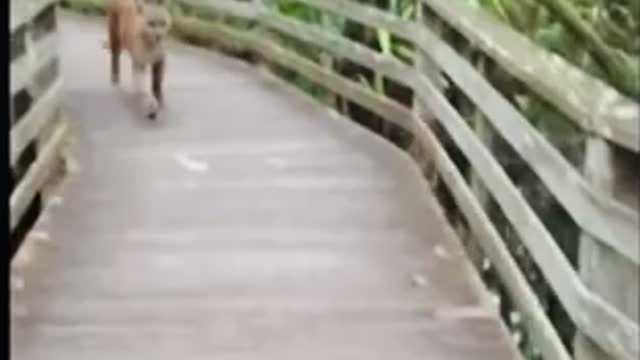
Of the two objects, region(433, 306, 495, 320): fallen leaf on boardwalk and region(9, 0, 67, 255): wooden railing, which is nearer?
region(433, 306, 495, 320): fallen leaf on boardwalk

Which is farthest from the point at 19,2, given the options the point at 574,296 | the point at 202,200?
the point at 574,296

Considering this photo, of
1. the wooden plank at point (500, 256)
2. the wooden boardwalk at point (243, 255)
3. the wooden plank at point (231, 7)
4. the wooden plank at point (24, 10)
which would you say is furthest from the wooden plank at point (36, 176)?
the wooden plank at point (231, 7)

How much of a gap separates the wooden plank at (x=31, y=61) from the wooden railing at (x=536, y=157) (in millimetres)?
1536

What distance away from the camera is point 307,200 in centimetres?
725

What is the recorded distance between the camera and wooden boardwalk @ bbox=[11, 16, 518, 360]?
5.10 metres

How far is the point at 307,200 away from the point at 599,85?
3.50 m

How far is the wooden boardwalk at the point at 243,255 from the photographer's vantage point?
5102mm

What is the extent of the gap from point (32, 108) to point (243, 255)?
959mm

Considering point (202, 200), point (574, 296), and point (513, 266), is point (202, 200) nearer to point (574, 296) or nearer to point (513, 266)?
point (513, 266)

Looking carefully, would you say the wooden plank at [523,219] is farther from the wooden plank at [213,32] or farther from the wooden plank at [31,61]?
the wooden plank at [213,32]

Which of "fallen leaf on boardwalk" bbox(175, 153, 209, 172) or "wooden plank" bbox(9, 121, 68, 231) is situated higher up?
"wooden plank" bbox(9, 121, 68, 231)

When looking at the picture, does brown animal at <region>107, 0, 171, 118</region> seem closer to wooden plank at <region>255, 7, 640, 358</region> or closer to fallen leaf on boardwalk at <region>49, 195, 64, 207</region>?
wooden plank at <region>255, 7, 640, 358</region>

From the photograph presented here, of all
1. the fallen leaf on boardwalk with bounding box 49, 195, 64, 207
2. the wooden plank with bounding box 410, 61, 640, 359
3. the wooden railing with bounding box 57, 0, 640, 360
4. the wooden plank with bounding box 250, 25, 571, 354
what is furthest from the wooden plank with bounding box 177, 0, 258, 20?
the wooden plank with bounding box 410, 61, 640, 359

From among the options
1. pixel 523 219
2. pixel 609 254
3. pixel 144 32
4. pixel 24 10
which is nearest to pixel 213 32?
pixel 144 32
